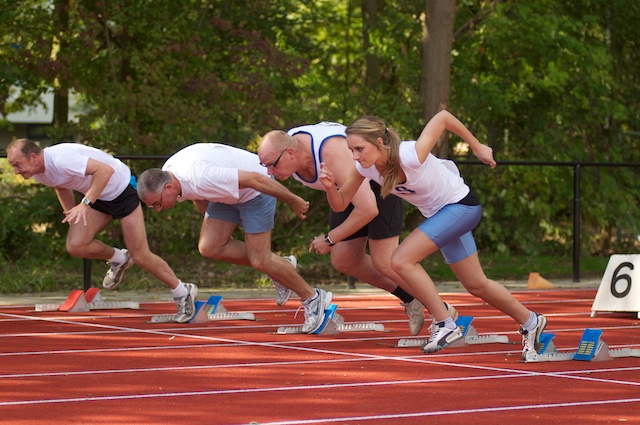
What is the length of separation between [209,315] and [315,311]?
4.82 ft

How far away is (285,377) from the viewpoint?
7.45 metres

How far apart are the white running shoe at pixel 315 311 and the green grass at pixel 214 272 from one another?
205 inches

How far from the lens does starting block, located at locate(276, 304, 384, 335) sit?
9.79m

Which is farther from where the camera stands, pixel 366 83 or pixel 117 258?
pixel 366 83

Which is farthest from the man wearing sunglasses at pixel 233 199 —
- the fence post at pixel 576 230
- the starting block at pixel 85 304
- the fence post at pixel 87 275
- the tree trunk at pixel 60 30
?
the tree trunk at pixel 60 30

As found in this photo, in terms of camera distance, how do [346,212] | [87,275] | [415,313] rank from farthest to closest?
[87,275] → [415,313] → [346,212]

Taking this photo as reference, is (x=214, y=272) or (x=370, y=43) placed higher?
(x=370, y=43)

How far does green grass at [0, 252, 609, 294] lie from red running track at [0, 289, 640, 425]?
364cm

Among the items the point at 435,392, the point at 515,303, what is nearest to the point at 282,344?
the point at 515,303

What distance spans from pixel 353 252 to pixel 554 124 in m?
11.8

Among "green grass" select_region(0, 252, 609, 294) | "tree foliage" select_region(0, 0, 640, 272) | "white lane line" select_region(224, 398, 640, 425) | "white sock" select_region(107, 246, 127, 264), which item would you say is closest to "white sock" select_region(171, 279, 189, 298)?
"white sock" select_region(107, 246, 127, 264)

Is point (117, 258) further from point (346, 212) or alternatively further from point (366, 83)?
point (366, 83)

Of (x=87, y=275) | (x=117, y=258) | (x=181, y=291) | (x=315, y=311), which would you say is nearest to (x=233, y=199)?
(x=315, y=311)

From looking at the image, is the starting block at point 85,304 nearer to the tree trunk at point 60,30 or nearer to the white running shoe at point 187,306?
the white running shoe at point 187,306
